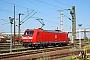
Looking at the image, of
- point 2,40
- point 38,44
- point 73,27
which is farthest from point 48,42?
point 2,40

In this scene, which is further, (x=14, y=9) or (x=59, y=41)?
(x=14, y=9)

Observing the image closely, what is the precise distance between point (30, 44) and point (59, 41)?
777 centimetres

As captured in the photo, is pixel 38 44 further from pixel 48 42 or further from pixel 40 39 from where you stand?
pixel 48 42

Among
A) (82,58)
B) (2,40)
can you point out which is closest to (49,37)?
(82,58)

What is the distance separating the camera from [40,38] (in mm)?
25625

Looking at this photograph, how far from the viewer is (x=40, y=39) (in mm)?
25594

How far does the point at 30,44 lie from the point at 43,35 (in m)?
2.74

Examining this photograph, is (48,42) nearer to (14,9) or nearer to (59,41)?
(59,41)

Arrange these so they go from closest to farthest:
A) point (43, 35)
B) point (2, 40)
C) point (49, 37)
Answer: point (43, 35), point (49, 37), point (2, 40)

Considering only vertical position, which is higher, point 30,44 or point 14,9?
point 14,9

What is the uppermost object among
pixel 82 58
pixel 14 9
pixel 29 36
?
pixel 14 9

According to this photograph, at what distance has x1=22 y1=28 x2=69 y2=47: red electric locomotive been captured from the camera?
2452cm

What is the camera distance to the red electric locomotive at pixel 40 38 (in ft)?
80.4

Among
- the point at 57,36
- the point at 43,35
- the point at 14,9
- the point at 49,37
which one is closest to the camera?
the point at 43,35
